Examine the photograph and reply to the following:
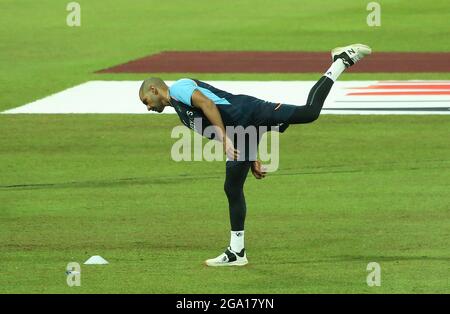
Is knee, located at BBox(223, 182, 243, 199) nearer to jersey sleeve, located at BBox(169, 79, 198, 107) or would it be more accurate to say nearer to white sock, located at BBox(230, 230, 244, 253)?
white sock, located at BBox(230, 230, 244, 253)

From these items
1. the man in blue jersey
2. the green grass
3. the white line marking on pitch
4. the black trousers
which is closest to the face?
the man in blue jersey

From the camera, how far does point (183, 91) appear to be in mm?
13094

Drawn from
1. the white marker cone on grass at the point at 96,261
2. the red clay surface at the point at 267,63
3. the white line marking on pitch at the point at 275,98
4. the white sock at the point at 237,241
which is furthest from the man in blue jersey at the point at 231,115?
the red clay surface at the point at 267,63

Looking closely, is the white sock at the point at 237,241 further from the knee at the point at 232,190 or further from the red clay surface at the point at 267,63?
the red clay surface at the point at 267,63

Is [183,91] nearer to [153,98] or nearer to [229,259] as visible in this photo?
[153,98]

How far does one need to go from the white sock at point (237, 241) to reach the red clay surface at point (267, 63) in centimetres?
1766

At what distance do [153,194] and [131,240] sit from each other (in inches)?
112

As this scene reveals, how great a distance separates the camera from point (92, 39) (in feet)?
126

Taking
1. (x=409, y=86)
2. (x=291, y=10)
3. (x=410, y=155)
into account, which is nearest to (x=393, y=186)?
(x=410, y=155)

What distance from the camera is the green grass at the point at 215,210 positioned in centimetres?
1333

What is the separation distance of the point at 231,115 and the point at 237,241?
3.91 feet

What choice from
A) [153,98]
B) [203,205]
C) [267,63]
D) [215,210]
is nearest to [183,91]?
[153,98]

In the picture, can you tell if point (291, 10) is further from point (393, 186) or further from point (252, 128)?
point (252, 128)
